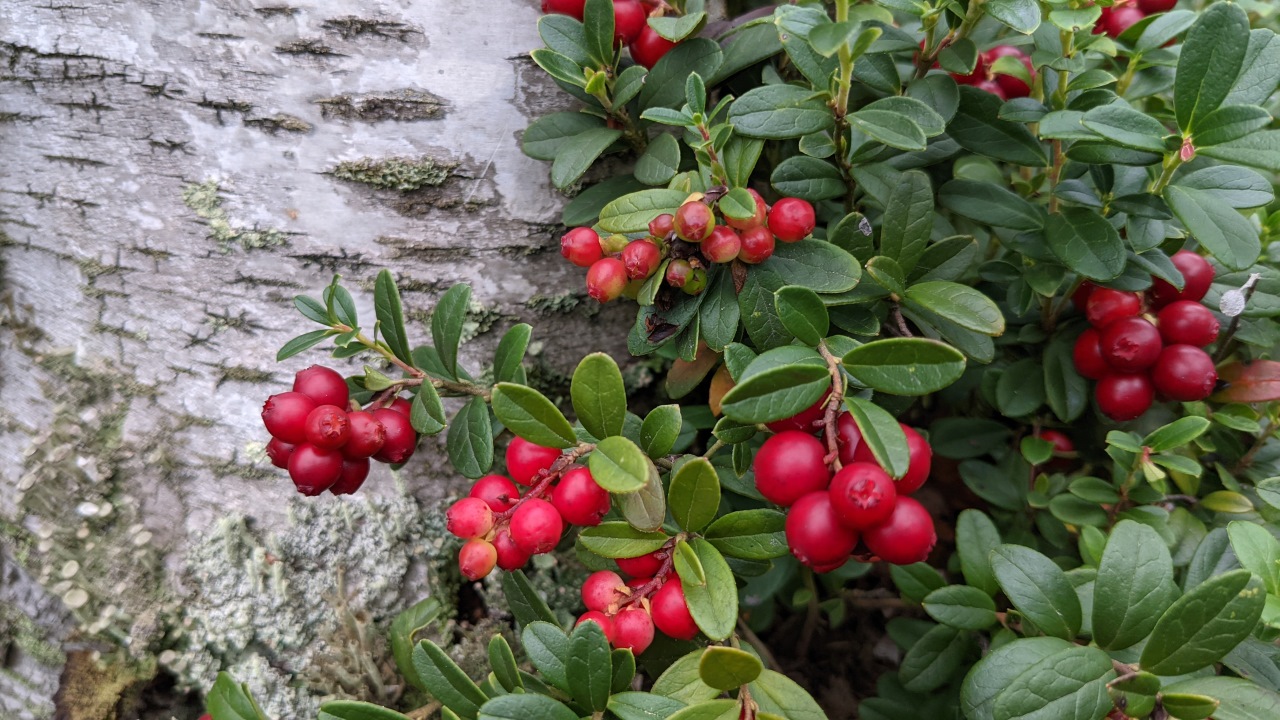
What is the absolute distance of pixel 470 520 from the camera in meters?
1.17

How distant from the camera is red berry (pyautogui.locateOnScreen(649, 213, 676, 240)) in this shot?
1227 mm

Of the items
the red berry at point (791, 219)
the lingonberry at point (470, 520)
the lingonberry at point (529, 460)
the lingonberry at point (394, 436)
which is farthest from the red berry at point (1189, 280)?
the lingonberry at point (394, 436)

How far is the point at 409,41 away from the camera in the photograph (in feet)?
5.13

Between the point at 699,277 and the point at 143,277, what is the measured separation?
→ 1.29 metres

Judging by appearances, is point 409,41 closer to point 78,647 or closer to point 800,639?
point 78,647

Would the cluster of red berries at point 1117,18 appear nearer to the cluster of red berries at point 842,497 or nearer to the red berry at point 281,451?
the cluster of red berries at point 842,497

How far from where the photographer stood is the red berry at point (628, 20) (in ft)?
4.86

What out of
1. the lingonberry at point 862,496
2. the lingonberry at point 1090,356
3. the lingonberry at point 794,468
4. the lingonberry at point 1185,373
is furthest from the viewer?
the lingonberry at point 1090,356

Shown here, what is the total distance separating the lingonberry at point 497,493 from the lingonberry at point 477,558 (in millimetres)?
74

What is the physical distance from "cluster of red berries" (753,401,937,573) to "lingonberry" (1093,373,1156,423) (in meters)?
0.63

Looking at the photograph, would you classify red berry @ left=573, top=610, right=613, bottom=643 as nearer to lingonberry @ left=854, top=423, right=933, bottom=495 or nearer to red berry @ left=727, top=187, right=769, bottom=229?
lingonberry @ left=854, top=423, right=933, bottom=495

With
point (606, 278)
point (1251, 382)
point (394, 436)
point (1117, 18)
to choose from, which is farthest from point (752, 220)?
point (1251, 382)

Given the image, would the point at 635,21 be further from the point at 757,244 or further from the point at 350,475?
the point at 350,475

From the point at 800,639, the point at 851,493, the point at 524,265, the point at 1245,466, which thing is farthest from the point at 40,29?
the point at 1245,466
